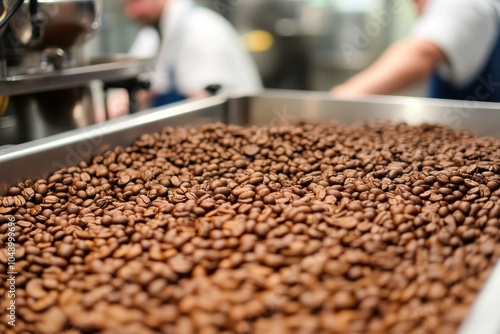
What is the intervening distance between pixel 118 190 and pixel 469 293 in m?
0.80

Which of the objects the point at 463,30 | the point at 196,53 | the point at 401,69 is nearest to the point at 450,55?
the point at 463,30

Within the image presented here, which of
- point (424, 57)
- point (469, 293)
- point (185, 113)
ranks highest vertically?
point (424, 57)

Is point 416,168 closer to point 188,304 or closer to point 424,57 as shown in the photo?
point 188,304

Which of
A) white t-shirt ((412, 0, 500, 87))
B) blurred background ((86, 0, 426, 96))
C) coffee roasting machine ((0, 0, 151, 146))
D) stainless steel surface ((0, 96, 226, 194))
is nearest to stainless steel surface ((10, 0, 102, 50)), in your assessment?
coffee roasting machine ((0, 0, 151, 146))

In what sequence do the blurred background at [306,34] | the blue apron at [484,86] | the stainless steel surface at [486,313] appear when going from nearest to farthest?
the stainless steel surface at [486,313] < the blue apron at [484,86] < the blurred background at [306,34]

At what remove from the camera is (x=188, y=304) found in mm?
711

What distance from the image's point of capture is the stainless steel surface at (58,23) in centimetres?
135

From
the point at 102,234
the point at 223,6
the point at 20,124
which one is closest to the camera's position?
the point at 102,234

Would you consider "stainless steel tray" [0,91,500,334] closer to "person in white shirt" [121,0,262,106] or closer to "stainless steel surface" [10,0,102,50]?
"stainless steel surface" [10,0,102,50]

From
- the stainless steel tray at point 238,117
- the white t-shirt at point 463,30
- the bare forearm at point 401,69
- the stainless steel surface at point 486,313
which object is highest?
the white t-shirt at point 463,30

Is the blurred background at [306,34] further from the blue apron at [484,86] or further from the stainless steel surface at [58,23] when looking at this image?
the stainless steel surface at [58,23]

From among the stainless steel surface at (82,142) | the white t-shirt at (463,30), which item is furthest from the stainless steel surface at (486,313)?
the white t-shirt at (463,30)

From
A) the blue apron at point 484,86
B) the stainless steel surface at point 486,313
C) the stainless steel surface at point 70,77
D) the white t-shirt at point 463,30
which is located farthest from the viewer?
the blue apron at point 484,86

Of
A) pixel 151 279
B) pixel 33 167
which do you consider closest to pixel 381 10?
pixel 33 167
